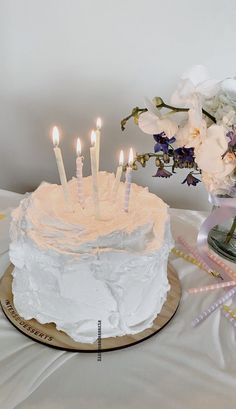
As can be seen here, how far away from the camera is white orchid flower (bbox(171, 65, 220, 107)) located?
0.87m

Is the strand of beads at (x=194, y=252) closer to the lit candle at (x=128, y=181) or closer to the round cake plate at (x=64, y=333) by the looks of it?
the round cake plate at (x=64, y=333)

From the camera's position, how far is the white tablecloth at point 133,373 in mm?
682

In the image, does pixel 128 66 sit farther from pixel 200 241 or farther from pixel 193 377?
pixel 193 377

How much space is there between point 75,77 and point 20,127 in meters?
0.27

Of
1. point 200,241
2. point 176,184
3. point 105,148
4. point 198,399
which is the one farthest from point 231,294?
point 105,148

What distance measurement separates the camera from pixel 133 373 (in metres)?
0.73

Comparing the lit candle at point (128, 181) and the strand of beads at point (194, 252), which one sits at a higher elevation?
the lit candle at point (128, 181)

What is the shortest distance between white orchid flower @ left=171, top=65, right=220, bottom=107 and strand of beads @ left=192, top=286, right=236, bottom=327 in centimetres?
41

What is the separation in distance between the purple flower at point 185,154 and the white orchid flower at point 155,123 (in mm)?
61

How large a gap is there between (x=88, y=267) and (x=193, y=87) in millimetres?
441

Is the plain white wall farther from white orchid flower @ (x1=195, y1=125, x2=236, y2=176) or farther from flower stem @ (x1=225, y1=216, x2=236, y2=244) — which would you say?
white orchid flower @ (x1=195, y1=125, x2=236, y2=176)

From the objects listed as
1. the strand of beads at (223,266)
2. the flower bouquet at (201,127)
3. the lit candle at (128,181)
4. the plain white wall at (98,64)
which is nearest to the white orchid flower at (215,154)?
the flower bouquet at (201,127)

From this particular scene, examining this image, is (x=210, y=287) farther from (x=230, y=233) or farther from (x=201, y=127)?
(x=201, y=127)

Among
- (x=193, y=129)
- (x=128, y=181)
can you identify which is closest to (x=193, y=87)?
(x=193, y=129)
